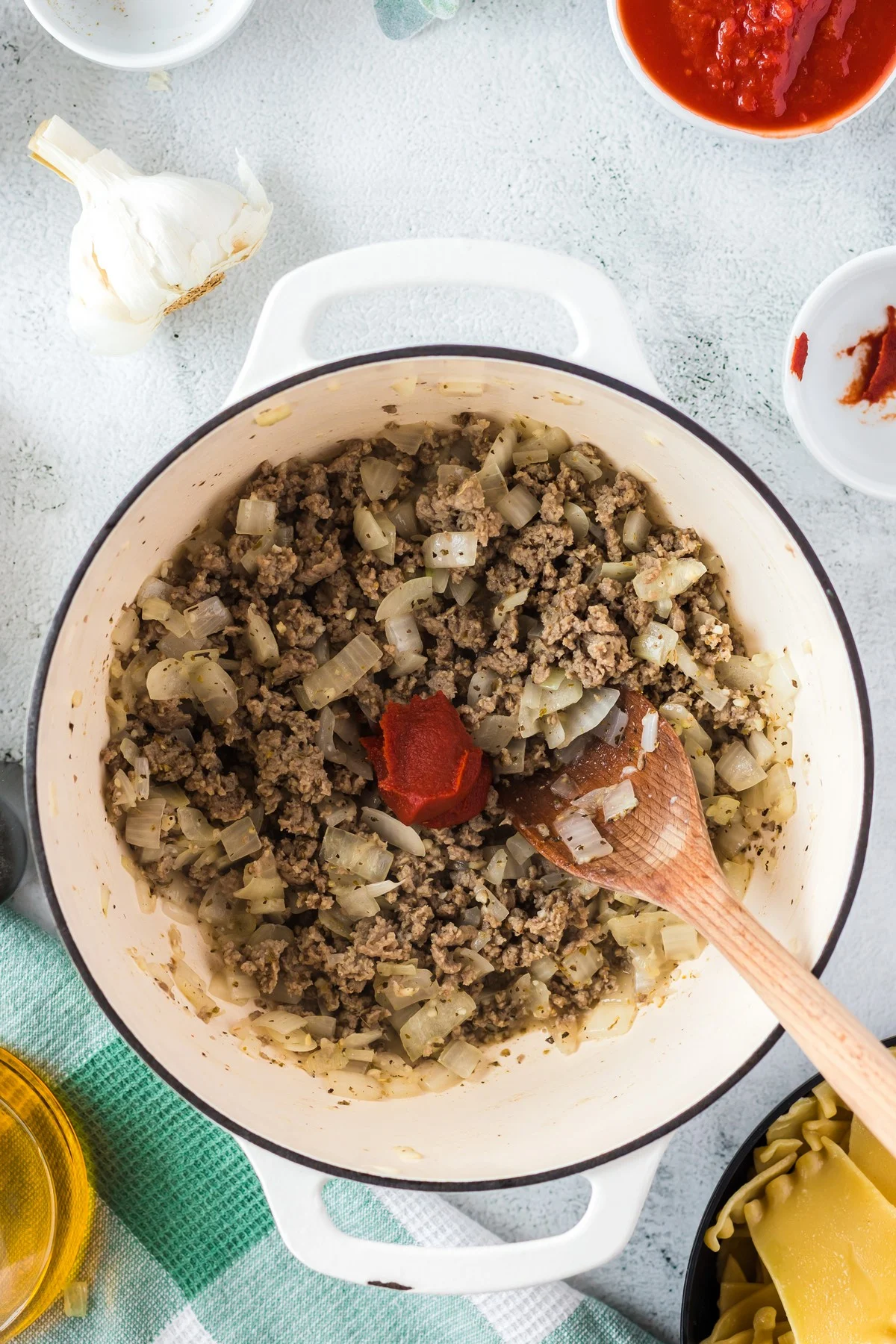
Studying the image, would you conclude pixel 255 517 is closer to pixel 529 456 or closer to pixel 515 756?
pixel 529 456

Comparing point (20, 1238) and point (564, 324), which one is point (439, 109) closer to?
point (564, 324)

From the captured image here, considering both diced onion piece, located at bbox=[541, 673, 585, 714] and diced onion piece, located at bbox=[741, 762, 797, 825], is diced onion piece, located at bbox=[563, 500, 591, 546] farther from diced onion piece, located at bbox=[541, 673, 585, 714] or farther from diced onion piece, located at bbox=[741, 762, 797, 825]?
diced onion piece, located at bbox=[741, 762, 797, 825]

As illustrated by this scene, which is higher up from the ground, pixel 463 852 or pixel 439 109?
pixel 439 109

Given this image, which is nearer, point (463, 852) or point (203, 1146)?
point (463, 852)

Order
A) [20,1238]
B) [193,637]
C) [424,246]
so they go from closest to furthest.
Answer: [424,246] → [193,637] → [20,1238]

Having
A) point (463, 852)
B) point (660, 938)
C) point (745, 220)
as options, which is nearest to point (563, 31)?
point (745, 220)

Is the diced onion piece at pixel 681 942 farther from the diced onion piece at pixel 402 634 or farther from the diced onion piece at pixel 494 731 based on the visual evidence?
the diced onion piece at pixel 402 634

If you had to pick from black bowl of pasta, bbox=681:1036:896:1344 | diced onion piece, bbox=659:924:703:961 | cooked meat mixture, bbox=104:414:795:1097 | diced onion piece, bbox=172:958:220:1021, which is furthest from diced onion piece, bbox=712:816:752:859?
diced onion piece, bbox=172:958:220:1021
